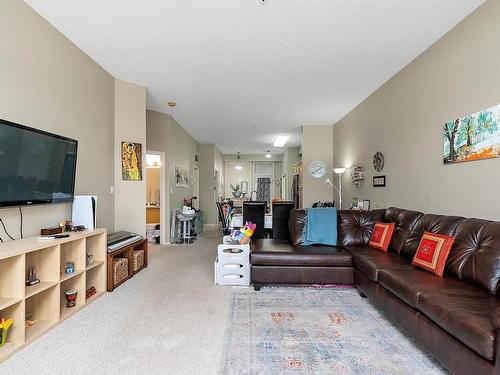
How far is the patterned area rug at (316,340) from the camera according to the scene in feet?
5.79

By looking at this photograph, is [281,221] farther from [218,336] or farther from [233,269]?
[218,336]

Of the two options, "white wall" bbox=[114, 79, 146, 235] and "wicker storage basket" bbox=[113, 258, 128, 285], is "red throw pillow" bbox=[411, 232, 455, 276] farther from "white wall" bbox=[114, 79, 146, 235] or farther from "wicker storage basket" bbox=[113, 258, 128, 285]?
"white wall" bbox=[114, 79, 146, 235]

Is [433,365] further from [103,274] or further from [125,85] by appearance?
[125,85]

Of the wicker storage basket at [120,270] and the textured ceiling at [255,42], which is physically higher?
the textured ceiling at [255,42]

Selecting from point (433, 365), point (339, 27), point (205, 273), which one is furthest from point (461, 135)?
point (205, 273)

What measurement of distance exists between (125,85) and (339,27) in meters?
3.00

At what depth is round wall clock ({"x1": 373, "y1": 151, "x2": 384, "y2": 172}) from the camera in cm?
421

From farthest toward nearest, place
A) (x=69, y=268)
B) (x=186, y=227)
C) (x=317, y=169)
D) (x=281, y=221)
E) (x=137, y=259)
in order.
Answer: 1. (x=317, y=169)
2. (x=186, y=227)
3. (x=281, y=221)
4. (x=137, y=259)
5. (x=69, y=268)

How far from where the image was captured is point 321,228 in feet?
11.6

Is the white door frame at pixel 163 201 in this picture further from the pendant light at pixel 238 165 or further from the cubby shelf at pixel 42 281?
the pendant light at pixel 238 165

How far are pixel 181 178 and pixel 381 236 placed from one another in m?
4.66

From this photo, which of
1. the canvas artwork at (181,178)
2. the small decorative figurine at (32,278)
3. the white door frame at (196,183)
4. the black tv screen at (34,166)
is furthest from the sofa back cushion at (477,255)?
the white door frame at (196,183)

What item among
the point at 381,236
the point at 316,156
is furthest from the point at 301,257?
the point at 316,156

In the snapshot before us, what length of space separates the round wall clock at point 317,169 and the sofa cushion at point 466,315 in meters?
4.73
